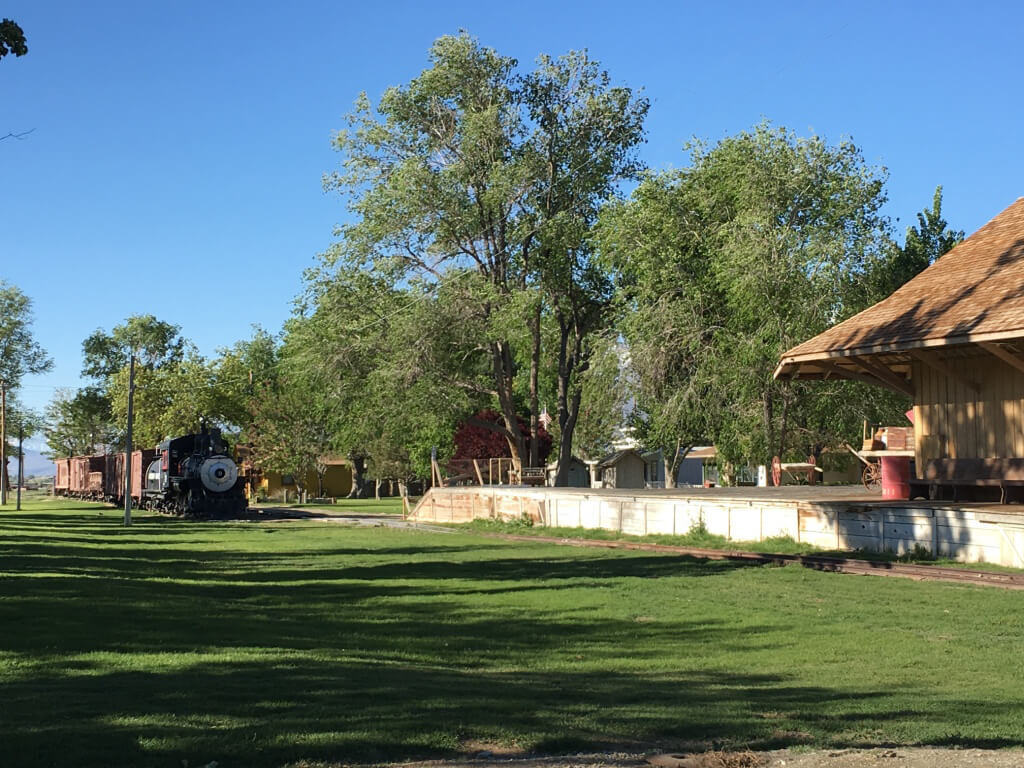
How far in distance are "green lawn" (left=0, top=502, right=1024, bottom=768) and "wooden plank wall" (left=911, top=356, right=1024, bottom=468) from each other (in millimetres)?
6572

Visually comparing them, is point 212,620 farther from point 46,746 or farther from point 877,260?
point 877,260

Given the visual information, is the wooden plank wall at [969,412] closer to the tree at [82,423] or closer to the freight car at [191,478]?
the freight car at [191,478]

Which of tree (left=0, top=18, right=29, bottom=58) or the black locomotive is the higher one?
tree (left=0, top=18, right=29, bottom=58)

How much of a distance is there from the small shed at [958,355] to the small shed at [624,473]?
58.2m

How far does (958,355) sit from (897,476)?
3567 millimetres

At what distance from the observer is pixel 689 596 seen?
17.4m

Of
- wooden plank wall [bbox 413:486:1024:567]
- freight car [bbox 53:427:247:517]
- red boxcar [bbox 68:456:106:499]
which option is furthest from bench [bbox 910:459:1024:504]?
red boxcar [bbox 68:456:106:499]

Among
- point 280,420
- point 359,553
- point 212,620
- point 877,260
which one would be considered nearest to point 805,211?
point 877,260

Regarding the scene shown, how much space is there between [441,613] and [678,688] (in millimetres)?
6449

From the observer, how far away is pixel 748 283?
3706 centimetres

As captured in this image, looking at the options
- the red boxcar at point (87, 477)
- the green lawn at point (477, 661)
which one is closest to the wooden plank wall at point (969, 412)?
the green lawn at point (477, 661)

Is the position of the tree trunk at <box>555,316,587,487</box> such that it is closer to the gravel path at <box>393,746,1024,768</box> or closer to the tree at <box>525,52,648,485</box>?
the tree at <box>525,52,648,485</box>

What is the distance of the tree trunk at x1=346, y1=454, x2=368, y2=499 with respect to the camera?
9125cm

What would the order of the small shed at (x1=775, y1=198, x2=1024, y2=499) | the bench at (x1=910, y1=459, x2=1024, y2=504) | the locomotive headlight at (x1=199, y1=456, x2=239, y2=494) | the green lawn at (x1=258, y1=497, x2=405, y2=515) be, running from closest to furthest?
the small shed at (x1=775, y1=198, x2=1024, y2=499) < the bench at (x1=910, y1=459, x2=1024, y2=504) < the locomotive headlight at (x1=199, y1=456, x2=239, y2=494) < the green lawn at (x1=258, y1=497, x2=405, y2=515)
